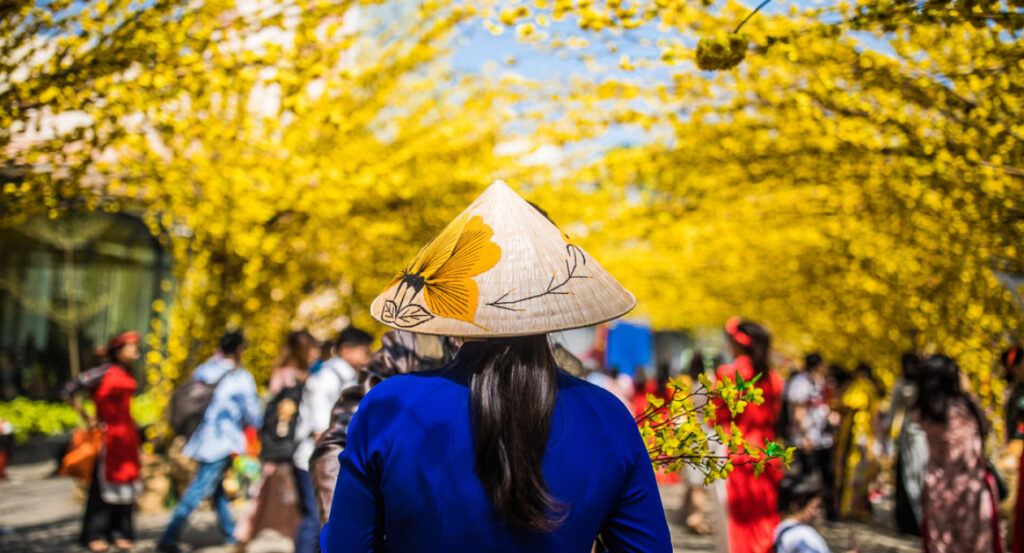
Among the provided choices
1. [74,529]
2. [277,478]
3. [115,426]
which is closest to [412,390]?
[277,478]

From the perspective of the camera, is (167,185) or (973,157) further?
(167,185)

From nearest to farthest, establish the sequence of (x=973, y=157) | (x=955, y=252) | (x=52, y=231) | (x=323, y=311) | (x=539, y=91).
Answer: (x=973, y=157) → (x=955, y=252) → (x=539, y=91) → (x=323, y=311) → (x=52, y=231)

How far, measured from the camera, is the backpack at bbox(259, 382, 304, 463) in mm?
5586

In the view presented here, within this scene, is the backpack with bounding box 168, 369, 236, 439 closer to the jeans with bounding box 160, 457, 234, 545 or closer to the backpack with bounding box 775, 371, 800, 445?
the jeans with bounding box 160, 457, 234, 545

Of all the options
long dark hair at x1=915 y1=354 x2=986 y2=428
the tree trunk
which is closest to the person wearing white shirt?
long dark hair at x1=915 y1=354 x2=986 y2=428

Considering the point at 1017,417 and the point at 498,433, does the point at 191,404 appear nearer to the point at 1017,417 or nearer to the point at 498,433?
the point at 498,433

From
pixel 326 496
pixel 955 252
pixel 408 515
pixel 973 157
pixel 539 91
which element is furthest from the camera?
pixel 539 91

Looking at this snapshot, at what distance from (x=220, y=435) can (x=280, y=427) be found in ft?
2.66

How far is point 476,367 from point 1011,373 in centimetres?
588

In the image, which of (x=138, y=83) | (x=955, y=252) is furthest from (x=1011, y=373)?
(x=138, y=83)

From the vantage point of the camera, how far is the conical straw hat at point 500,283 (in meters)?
1.66

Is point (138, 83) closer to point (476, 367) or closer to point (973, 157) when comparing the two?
point (476, 367)

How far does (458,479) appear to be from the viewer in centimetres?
159

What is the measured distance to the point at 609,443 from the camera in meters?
1.67
